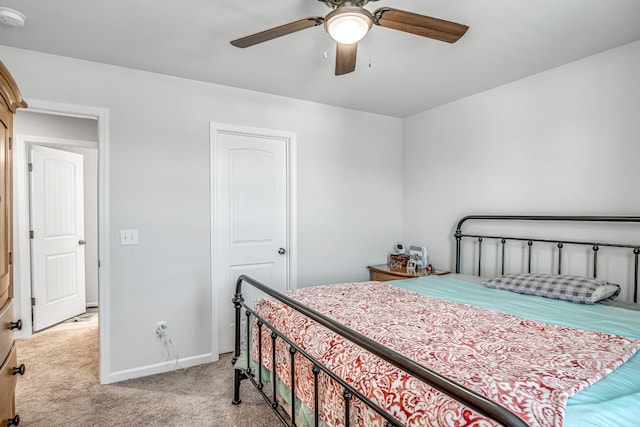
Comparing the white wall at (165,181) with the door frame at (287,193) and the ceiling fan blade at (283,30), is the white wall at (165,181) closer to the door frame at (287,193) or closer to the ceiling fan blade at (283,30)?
the door frame at (287,193)

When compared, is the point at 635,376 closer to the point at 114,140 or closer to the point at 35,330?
the point at 114,140

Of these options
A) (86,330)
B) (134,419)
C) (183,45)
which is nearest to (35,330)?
(86,330)

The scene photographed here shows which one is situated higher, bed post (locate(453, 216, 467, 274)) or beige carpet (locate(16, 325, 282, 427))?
bed post (locate(453, 216, 467, 274))

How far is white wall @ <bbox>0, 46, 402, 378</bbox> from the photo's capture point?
258 centimetres

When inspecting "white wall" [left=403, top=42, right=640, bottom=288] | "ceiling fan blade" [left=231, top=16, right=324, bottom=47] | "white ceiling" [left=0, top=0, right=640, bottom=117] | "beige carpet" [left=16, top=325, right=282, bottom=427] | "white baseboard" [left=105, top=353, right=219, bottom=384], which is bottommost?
"beige carpet" [left=16, top=325, right=282, bottom=427]

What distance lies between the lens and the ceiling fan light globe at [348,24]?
4.86ft

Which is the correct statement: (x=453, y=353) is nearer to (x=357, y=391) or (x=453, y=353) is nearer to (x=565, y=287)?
(x=357, y=391)

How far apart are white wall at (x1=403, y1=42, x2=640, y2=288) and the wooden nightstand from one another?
1.12 feet

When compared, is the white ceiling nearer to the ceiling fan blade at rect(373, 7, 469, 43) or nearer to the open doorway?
the ceiling fan blade at rect(373, 7, 469, 43)

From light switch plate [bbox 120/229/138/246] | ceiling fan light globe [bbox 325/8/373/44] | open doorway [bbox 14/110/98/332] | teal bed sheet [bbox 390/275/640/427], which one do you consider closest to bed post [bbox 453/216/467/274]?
teal bed sheet [bbox 390/275/640/427]

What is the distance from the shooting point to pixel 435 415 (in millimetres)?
962

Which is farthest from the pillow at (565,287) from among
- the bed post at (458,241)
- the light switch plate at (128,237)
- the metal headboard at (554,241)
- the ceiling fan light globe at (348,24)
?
the light switch plate at (128,237)

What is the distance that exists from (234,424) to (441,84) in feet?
9.79

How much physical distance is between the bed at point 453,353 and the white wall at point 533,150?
0.28m
